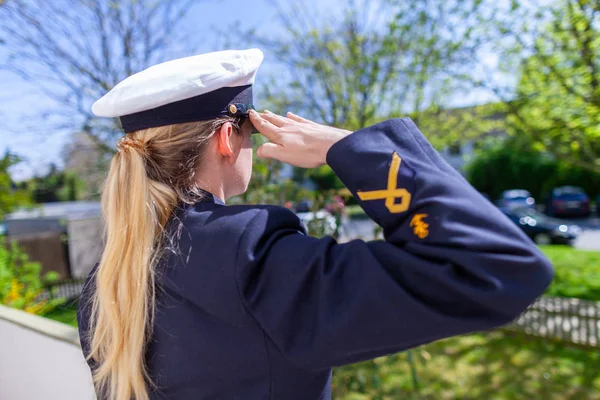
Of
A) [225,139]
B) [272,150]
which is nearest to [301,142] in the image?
[272,150]

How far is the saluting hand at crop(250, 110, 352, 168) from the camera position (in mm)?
993

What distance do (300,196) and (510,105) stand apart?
3.48 m

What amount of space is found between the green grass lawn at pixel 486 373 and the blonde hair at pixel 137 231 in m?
2.51

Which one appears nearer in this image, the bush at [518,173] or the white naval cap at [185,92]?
the white naval cap at [185,92]

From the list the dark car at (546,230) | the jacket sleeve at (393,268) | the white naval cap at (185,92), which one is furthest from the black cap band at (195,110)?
the dark car at (546,230)

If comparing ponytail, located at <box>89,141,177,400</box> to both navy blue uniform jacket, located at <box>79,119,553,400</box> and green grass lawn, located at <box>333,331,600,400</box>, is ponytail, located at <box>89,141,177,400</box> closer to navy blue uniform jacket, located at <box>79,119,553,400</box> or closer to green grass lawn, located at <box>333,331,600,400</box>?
navy blue uniform jacket, located at <box>79,119,553,400</box>

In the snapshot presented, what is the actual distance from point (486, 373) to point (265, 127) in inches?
192

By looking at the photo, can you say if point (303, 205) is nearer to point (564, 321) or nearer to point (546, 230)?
point (564, 321)

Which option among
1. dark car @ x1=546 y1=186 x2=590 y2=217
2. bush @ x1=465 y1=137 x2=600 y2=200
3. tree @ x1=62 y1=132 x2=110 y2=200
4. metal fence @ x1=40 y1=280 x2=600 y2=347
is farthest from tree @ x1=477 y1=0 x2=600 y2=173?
bush @ x1=465 y1=137 x2=600 y2=200

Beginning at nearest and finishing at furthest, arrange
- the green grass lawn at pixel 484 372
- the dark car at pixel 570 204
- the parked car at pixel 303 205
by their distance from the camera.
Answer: the green grass lawn at pixel 484 372 → the parked car at pixel 303 205 → the dark car at pixel 570 204

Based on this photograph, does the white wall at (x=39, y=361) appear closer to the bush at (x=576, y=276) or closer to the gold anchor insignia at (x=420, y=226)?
the gold anchor insignia at (x=420, y=226)

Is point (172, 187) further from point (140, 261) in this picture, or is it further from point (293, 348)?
point (293, 348)

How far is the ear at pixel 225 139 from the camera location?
1.08m

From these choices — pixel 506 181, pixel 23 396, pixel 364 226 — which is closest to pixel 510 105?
pixel 23 396
